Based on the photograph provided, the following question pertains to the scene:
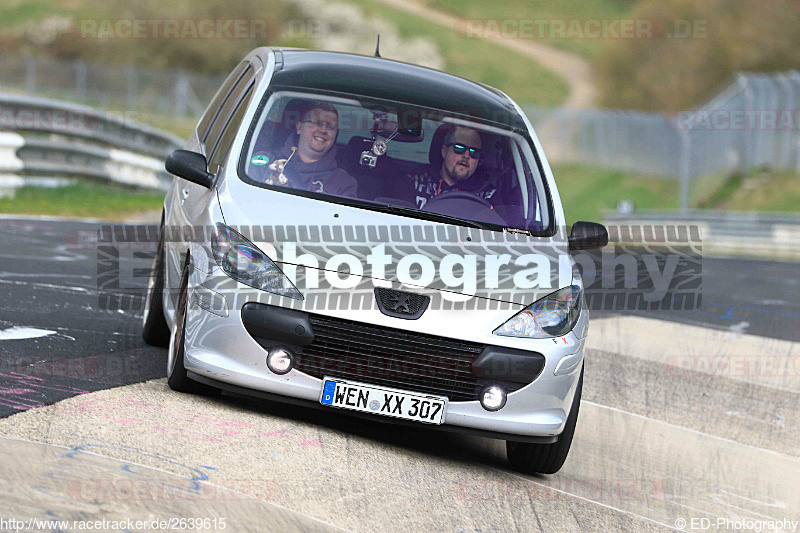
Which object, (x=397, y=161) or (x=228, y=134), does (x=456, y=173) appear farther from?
(x=228, y=134)

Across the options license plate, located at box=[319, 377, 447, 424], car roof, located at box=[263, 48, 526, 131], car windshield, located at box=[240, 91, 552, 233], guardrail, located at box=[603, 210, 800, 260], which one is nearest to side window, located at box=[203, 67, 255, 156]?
car roof, located at box=[263, 48, 526, 131]

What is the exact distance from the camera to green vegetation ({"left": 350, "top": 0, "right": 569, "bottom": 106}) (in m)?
80.6

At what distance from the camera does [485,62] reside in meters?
86.5

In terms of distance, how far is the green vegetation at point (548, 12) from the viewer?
325ft

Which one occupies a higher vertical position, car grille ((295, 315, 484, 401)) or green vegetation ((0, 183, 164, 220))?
car grille ((295, 315, 484, 401))

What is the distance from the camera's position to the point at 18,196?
16.8 meters

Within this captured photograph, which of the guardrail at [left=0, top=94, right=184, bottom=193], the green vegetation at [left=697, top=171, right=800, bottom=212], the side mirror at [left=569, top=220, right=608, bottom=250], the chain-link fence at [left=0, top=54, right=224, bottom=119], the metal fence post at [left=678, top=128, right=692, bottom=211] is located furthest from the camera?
the chain-link fence at [left=0, top=54, right=224, bottom=119]

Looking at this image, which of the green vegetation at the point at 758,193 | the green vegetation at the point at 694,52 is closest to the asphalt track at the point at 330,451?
the green vegetation at the point at 758,193

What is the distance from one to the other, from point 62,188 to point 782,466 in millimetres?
13384

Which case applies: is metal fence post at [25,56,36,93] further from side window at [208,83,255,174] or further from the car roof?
side window at [208,83,255,174]

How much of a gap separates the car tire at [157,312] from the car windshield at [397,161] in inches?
52.7

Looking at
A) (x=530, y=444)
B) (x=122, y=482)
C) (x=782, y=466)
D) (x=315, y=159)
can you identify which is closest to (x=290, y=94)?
(x=315, y=159)

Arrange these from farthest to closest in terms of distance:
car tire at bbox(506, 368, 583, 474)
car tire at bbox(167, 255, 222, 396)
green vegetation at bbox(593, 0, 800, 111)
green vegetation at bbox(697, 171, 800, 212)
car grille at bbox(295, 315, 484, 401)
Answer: green vegetation at bbox(593, 0, 800, 111)
green vegetation at bbox(697, 171, 800, 212)
car tire at bbox(506, 368, 583, 474)
car tire at bbox(167, 255, 222, 396)
car grille at bbox(295, 315, 484, 401)

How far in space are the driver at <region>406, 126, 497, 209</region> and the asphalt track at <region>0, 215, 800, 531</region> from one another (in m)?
1.35
